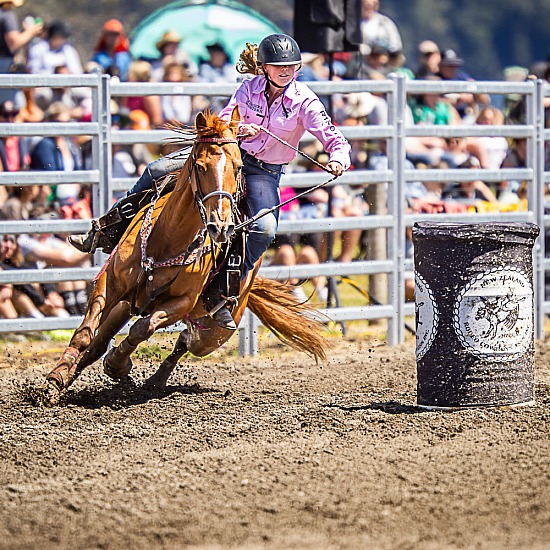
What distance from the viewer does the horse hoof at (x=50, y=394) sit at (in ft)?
22.2

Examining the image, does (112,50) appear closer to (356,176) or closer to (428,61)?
(428,61)

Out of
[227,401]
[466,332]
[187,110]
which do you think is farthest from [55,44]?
[466,332]

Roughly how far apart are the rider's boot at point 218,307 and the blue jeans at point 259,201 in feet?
0.82

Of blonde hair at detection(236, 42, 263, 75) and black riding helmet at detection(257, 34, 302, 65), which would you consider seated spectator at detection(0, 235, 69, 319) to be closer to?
blonde hair at detection(236, 42, 263, 75)

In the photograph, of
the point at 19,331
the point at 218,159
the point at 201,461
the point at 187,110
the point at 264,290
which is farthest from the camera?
the point at 187,110

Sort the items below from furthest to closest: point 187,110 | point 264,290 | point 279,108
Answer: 1. point 187,110
2. point 264,290
3. point 279,108

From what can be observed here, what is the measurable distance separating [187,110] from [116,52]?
1880 mm

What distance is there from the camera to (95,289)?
22.9 ft

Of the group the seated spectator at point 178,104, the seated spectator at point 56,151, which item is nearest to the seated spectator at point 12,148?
the seated spectator at point 56,151

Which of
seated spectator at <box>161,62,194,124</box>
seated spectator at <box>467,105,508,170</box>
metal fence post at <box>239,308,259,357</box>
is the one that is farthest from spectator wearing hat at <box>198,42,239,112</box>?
metal fence post at <box>239,308,259,357</box>

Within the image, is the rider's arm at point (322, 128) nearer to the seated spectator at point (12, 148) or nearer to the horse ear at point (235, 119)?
the horse ear at point (235, 119)

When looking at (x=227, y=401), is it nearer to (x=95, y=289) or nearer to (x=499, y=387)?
(x=95, y=289)

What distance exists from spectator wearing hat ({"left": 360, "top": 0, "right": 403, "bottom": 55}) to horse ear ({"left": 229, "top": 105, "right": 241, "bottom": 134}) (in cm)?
888

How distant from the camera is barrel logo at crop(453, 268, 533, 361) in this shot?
21.0ft
